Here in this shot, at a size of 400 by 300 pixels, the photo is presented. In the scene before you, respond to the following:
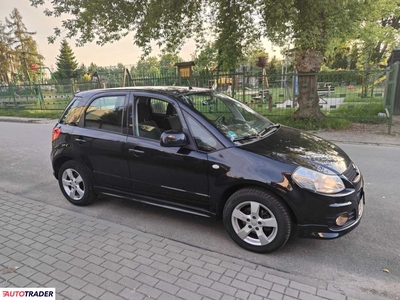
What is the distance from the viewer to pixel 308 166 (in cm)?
291

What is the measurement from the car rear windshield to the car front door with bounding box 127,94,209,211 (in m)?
1.00

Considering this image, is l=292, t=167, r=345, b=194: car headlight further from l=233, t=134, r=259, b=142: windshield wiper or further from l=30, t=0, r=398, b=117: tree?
l=30, t=0, r=398, b=117: tree

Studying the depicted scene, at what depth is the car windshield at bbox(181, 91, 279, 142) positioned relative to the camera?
344 centimetres

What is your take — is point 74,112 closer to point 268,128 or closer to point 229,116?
point 229,116

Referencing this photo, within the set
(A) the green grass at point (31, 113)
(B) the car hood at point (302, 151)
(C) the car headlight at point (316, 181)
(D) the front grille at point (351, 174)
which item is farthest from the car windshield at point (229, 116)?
(A) the green grass at point (31, 113)

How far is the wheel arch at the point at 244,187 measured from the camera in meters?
2.90

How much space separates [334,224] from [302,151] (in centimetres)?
83

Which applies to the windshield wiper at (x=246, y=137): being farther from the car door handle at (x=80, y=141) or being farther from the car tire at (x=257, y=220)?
the car door handle at (x=80, y=141)

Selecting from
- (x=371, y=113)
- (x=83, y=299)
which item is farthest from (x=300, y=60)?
(x=83, y=299)

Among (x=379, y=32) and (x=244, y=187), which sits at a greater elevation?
(x=379, y=32)

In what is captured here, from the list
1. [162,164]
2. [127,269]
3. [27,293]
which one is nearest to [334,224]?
[162,164]

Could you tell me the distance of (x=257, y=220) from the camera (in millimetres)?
2994

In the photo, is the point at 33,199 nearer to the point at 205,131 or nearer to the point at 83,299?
the point at 83,299

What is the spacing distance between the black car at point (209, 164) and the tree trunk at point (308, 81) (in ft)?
22.1
